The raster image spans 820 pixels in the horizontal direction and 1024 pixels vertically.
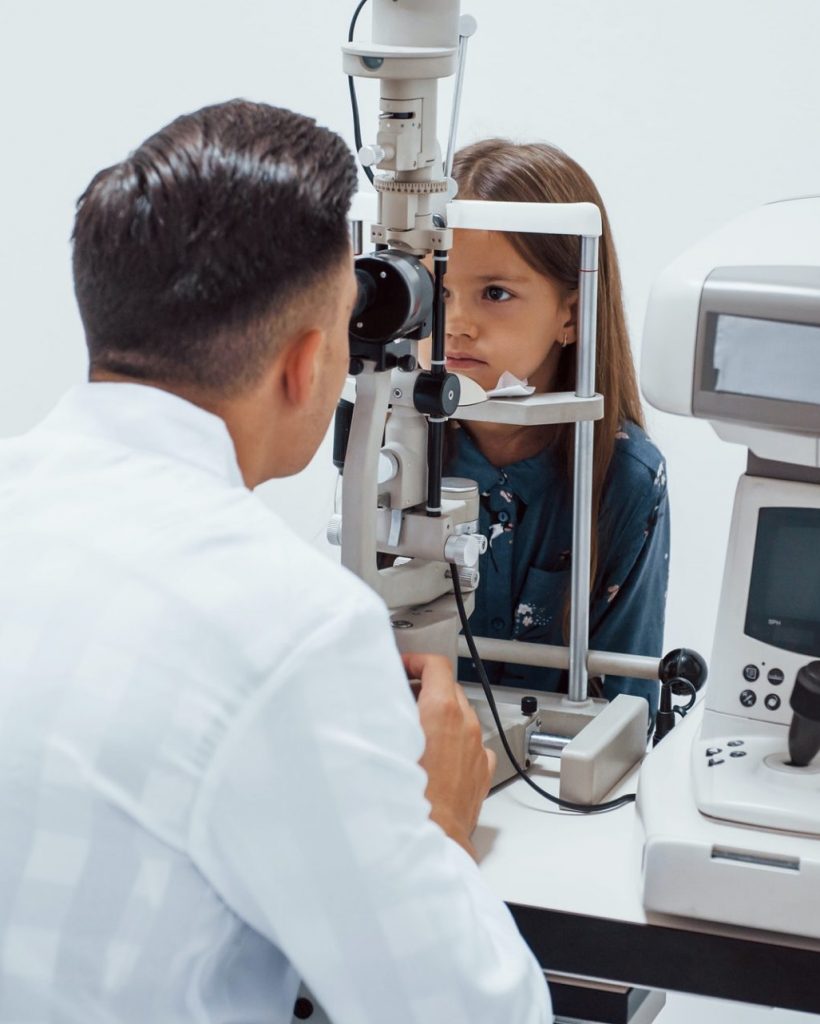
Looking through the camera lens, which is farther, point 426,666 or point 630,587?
point 630,587

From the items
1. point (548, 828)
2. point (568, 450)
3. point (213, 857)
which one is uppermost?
point (213, 857)

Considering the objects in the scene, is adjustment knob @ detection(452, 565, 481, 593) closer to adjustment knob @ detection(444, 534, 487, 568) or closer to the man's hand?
adjustment knob @ detection(444, 534, 487, 568)

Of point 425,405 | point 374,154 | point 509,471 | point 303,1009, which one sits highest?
point 374,154

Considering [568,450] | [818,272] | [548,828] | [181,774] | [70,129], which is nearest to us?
[181,774]

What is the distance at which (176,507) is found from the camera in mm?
890

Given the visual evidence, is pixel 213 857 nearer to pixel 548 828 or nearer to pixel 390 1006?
pixel 390 1006

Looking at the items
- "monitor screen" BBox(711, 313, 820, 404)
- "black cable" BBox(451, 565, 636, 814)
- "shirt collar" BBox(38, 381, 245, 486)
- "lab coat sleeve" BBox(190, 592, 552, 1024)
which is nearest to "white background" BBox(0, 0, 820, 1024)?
"black cable" BBox(451, 565, 636, 814)

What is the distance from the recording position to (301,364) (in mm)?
1024

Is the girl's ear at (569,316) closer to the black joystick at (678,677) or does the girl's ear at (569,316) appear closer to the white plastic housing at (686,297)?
the black joystick at (678,677)

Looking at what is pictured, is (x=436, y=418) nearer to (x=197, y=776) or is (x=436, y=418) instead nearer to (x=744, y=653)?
(x=744, y=653)

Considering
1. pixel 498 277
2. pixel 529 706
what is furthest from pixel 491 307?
pixel 529 706

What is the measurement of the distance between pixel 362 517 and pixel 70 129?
198cm

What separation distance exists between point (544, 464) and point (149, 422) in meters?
0.93

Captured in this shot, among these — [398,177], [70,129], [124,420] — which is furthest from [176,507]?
[70,129]
